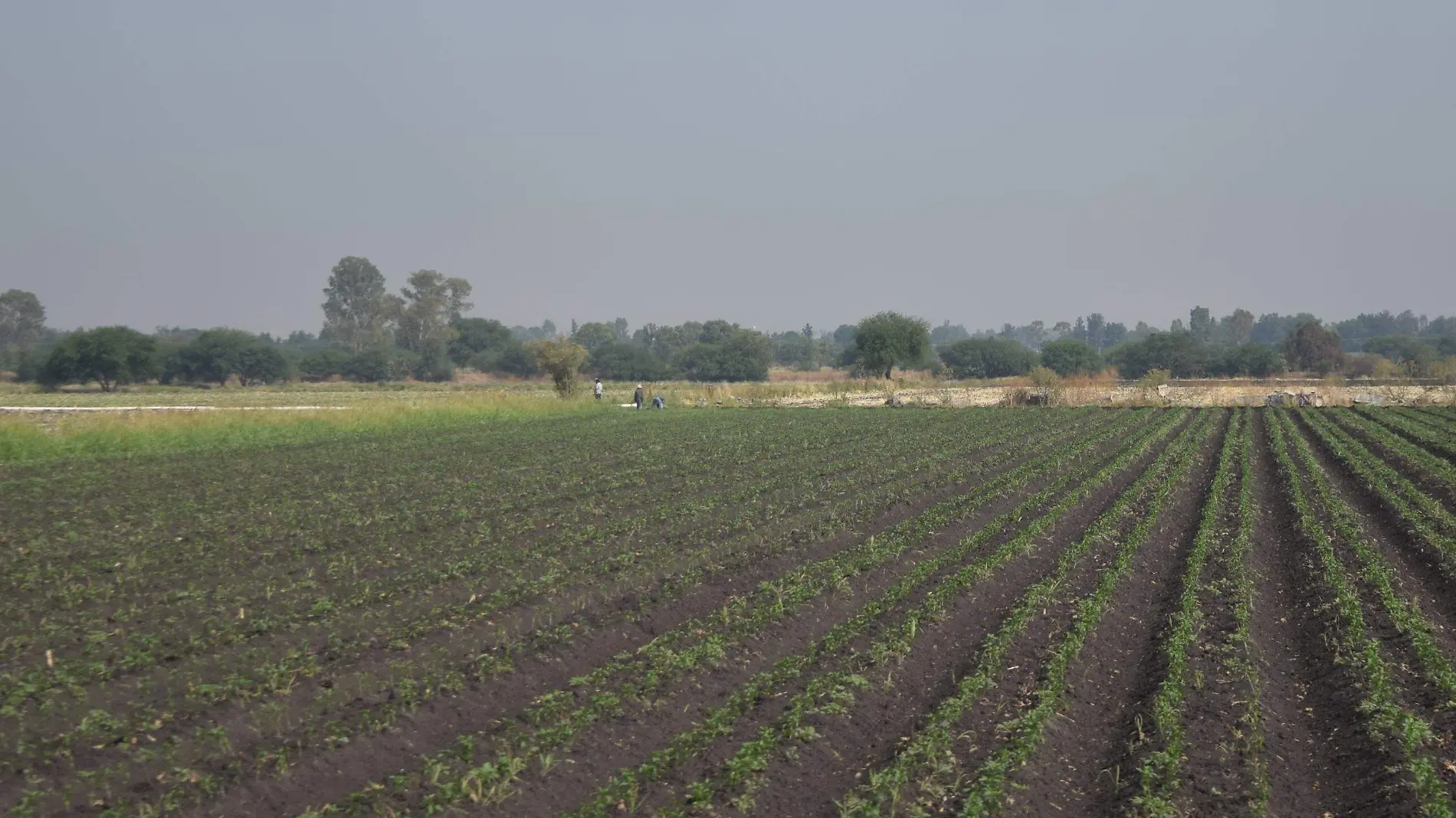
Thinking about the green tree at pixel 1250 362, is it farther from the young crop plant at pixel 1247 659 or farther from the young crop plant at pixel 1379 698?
the young crop plant at pixel 1379 698

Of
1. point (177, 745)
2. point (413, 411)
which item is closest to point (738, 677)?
point (177, 745)

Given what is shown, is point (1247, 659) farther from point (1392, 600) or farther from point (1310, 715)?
point (1392, 600)

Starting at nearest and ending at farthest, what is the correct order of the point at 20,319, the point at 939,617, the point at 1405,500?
the point at 939,617 < the point at 1405,500 < the point at 20,319

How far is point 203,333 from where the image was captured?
3878 inches

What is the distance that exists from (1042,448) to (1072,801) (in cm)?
2191

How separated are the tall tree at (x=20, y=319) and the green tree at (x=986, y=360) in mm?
132799

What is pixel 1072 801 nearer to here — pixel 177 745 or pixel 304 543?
pixel 177 745

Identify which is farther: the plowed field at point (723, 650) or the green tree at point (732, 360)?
the green tree at point (732, 360)

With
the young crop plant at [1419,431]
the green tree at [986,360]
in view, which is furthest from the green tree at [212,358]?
the young crop plant at [1419,431]

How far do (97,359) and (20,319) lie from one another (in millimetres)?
100504

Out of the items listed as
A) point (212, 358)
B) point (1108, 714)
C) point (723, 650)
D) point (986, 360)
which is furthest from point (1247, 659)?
point (986, 360)

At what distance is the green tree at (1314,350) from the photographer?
4067 inches

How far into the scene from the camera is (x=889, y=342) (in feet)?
309

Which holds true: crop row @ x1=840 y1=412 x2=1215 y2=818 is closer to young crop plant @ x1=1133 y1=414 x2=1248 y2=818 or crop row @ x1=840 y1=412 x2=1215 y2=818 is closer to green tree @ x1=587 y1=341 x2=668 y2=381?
young crop plant @ x1=1133 y1=414 x2=1248 y2=818
